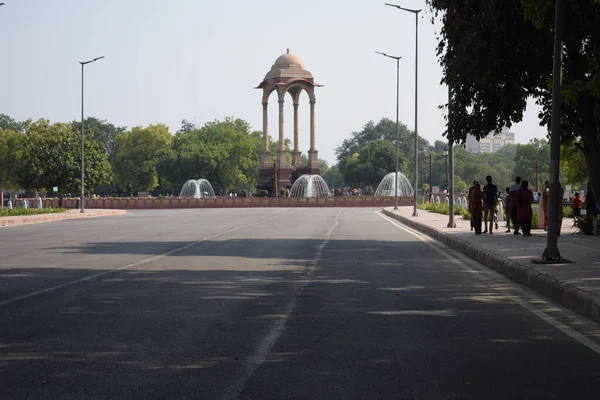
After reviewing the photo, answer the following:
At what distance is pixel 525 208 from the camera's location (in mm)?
27219

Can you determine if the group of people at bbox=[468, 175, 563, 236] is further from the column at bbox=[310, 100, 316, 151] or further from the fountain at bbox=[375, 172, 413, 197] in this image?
the fountain at bbox=[375, 172, 413, 197]

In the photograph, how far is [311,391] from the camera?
6.86m

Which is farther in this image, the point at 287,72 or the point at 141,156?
the point at 141,156

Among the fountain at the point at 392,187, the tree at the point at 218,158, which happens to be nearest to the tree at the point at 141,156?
the tree at the point at 218,158

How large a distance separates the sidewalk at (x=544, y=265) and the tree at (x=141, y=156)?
104 metres

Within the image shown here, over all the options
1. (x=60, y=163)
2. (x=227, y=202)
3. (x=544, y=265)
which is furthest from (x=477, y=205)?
(x=227, y=202)

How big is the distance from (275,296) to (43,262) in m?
7.64

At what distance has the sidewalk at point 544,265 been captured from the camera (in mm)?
12440

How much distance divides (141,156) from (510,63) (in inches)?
4345

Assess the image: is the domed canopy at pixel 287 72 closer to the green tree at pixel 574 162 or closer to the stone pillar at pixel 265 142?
the stone pillar at pixel 265 142

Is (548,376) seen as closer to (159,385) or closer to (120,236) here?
(159,385)

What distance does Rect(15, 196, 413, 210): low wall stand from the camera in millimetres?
91500

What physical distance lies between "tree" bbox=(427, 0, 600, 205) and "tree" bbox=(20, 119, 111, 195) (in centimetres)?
5696

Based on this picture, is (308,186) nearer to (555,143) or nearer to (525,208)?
(525,208)
